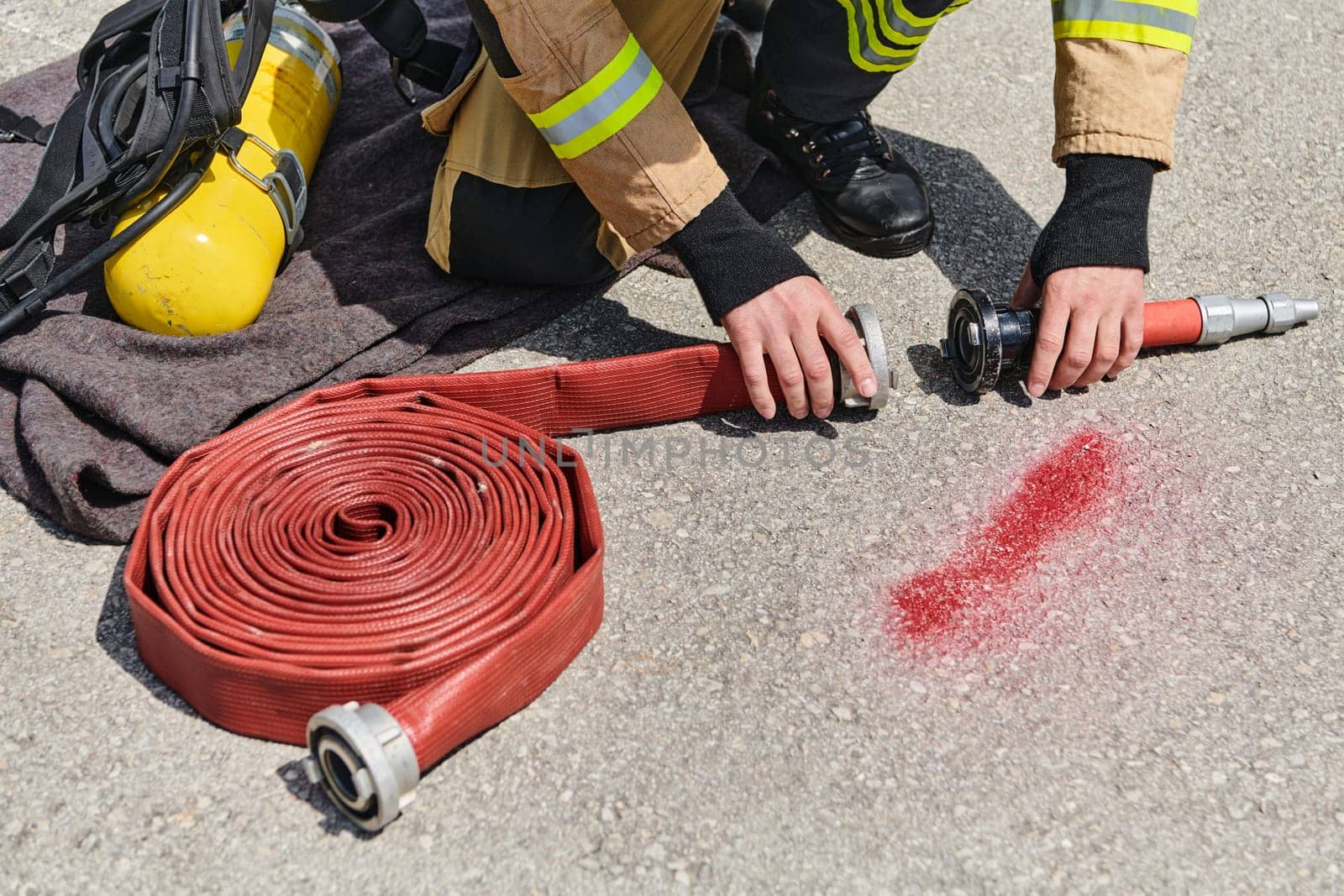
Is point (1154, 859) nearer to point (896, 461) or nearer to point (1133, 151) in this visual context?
point (896, 461)

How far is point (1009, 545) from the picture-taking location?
7.69ft

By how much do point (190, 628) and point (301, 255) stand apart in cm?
139

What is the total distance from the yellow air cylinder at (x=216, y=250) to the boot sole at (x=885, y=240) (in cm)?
148

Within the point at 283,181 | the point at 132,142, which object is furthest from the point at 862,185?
the point at 132,142

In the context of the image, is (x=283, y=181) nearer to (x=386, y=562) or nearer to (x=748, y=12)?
(x=386, y=562)

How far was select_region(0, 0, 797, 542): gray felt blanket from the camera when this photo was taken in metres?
2.36

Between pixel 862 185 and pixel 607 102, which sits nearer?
pixel 607 102

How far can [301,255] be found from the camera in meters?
2.99

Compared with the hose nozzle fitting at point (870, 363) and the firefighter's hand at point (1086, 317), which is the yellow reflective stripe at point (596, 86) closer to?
the hose nozzle fitting at point (870, 363)

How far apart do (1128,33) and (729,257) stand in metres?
1.03

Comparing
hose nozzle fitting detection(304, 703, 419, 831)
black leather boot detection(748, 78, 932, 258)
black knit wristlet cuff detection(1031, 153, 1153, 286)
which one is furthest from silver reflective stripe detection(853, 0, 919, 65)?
hose nozzle fitting detection(304, 703, 419, 831)

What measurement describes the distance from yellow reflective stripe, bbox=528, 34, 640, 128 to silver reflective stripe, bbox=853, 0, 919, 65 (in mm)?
753

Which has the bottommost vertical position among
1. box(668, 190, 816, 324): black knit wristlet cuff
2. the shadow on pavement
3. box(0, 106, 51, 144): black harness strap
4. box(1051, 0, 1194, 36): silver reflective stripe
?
the shadow on pavement

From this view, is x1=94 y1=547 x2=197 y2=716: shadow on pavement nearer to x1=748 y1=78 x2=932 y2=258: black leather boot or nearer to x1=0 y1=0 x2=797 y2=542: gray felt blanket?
x1=0 y1=0 x2=797 y2=542: gray felt blanket
